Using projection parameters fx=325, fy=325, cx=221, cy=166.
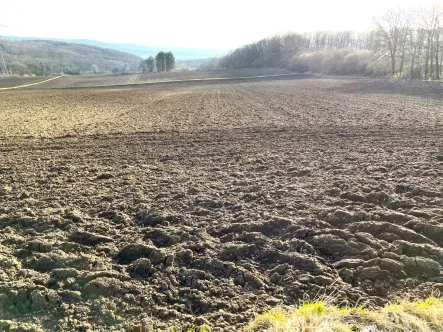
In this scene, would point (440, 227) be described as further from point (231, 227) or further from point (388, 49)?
point (388, 49)

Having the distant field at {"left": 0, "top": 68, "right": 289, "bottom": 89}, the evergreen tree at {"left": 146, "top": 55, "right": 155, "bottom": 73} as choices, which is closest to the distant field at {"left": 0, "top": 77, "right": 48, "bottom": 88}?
the distant field at {"left": 0, "top": 68, "right": 289, "bottom": 89}

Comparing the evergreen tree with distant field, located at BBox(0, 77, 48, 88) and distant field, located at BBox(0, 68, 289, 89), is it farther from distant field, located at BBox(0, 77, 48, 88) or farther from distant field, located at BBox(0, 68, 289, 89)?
distant field, located at BBox(0, 77, 48, 88)

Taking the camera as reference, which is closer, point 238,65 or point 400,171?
point 400,171

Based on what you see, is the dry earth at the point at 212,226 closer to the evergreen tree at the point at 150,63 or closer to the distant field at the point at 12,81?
the distant field at the point at 12,81

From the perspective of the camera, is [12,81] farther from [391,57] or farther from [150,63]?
[150,63]

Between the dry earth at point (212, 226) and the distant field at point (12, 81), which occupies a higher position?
the distant field at point (12, 81)

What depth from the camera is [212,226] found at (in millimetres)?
5840

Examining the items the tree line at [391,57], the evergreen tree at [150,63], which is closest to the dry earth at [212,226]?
the tree line at [391,57]

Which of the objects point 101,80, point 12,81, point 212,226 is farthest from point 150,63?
point 212,226

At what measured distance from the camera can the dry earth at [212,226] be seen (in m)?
4.20

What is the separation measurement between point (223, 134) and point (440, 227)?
8379mm

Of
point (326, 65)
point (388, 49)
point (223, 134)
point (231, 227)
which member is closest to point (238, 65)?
point (326, 65)

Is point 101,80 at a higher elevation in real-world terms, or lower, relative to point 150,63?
lower

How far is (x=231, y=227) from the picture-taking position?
5.77m
